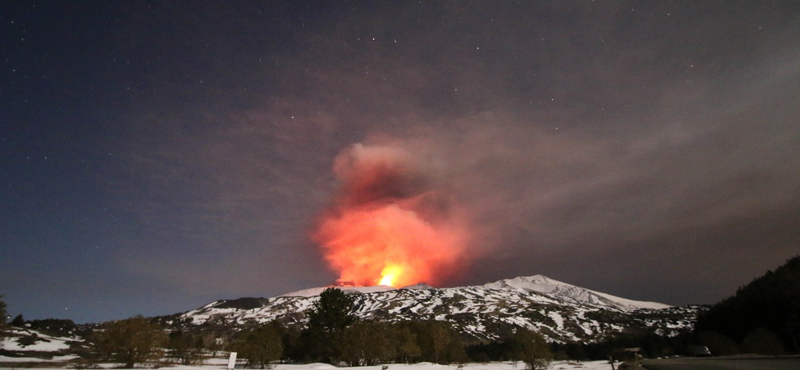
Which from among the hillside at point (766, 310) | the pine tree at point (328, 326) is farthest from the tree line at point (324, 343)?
the hillside at point (766, 310)

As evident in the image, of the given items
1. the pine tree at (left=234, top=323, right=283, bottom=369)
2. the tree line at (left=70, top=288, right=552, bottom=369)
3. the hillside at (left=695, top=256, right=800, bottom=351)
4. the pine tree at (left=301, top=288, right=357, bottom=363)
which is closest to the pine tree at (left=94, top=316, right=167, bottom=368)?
the tree line at (left=70, top=288, right=552, bottom=369)

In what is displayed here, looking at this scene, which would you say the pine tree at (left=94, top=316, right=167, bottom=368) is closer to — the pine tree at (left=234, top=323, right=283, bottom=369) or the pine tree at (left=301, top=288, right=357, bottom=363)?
the pine tree at (left=234, top=323, right=283, bottom=369)

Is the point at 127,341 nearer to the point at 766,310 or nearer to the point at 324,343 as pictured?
the point at 324,343

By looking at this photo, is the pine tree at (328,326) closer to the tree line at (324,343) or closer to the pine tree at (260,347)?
the tree line at (324,343)

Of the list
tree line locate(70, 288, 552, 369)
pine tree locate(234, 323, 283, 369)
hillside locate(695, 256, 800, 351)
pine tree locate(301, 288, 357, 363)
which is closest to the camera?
tree line locate(70, 288, 552, 369)

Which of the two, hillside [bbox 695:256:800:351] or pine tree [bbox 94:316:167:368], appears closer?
pine tree [bbox 94:316:167:368]

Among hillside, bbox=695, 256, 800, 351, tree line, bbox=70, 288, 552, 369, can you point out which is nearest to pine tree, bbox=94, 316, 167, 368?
tree line, bbox=70, 288, 552, 369

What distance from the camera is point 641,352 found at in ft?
527

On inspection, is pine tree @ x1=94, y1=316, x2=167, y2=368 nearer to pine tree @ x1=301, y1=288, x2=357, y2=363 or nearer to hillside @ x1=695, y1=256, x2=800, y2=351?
pine tree @ x1=301, y1=288, x2=357, y2=363

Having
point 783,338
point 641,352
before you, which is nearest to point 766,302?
point 783,338

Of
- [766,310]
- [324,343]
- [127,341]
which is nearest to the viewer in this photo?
[127,341]

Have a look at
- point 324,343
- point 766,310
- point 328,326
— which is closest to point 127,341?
point 324,343

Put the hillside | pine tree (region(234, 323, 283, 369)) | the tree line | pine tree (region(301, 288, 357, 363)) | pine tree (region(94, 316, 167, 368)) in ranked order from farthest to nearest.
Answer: the hillside, pine tree (region(301, 288, 357, 363)), pine tree (region(234, 323, 283, 369)), the tree line, pine tree (region(94, 316, 167, 368))

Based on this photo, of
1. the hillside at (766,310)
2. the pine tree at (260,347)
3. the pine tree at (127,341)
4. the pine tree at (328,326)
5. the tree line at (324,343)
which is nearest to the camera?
the pine tree at (127,341)
